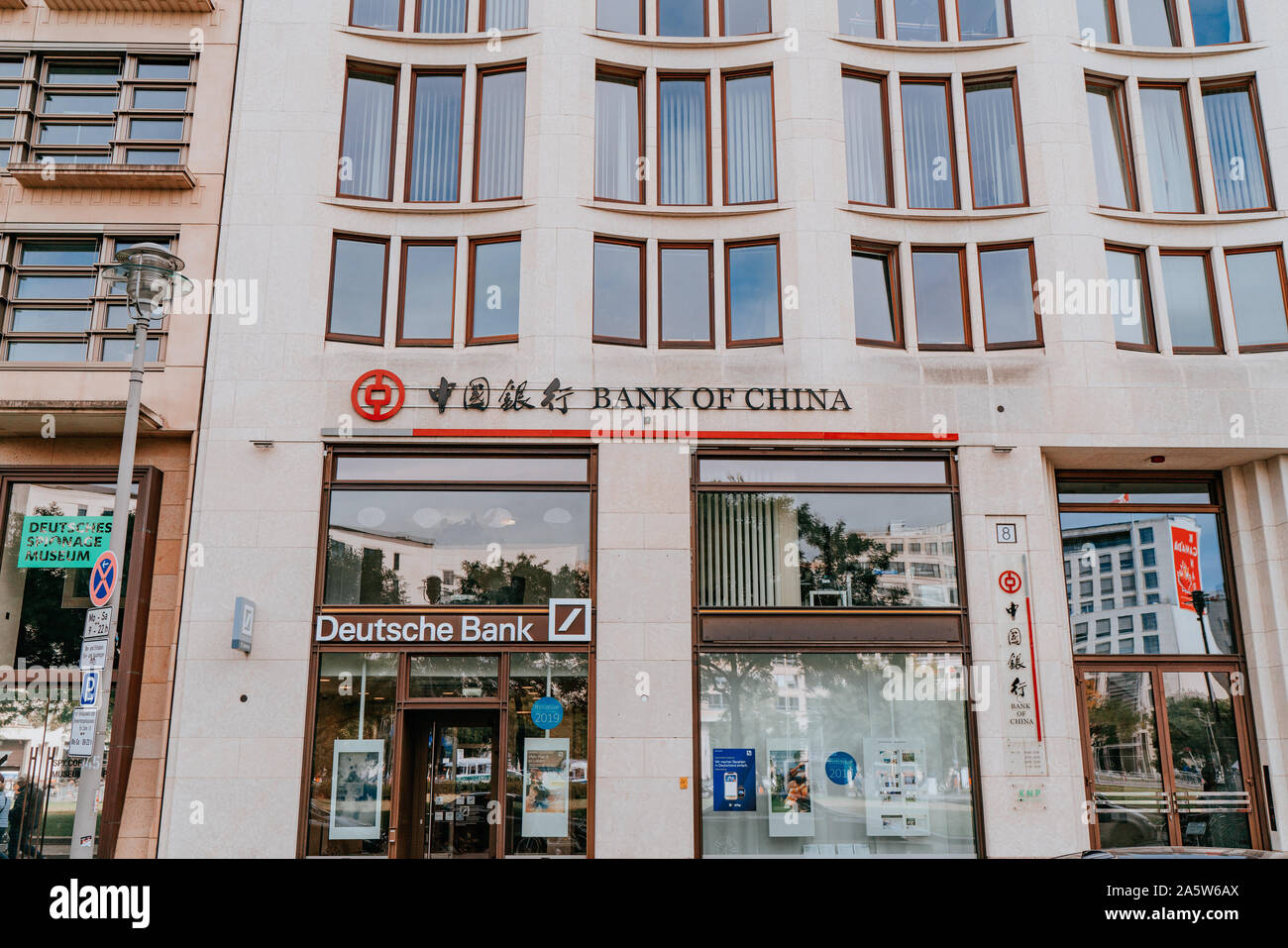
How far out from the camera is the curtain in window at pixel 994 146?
59.9 feet

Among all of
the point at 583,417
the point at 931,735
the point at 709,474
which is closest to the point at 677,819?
the point at 931,735

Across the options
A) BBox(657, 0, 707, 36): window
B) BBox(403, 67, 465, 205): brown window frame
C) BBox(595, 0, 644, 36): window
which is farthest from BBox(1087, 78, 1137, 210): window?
BBox(403, 67, 465, 205): brown window frame

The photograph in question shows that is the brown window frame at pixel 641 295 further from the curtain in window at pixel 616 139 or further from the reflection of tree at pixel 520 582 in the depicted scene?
the reflection of tree at pixel 520 582

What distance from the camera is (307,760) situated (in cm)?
1543

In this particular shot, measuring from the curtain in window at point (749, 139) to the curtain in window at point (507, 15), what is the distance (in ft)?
13.1

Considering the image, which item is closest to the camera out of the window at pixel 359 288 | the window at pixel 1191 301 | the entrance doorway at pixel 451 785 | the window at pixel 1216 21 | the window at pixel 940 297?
the entrance doorway at pixel 451 785

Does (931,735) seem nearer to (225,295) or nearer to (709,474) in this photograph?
(709,474)

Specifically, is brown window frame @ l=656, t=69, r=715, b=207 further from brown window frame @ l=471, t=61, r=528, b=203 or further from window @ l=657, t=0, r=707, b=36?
brown window frame @ l=471, t=61, r=528, b=203

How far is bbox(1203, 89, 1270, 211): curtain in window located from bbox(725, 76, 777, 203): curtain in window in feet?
26.8

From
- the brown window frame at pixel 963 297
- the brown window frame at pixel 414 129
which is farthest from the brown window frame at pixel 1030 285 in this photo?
the brown window frame at pixel 414 129

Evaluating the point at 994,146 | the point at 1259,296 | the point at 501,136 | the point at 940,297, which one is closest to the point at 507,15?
the point at 501,136

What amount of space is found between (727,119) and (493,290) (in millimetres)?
5346

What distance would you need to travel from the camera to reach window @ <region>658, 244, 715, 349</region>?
1753cm

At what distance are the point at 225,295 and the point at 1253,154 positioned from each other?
18.6m
